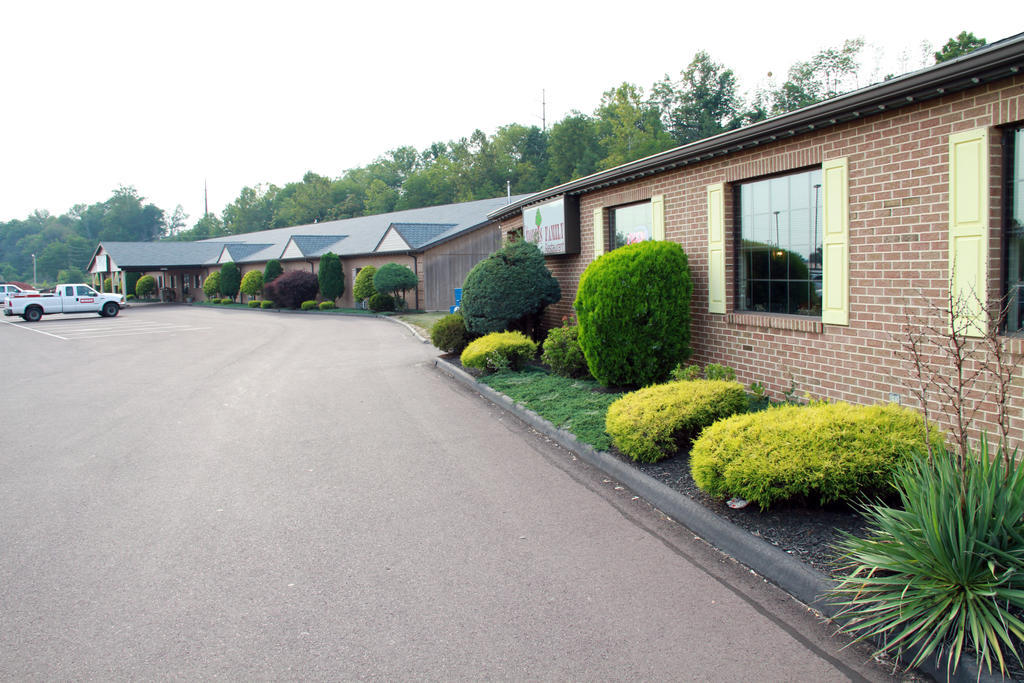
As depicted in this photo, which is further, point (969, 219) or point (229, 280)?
point (229, 280)

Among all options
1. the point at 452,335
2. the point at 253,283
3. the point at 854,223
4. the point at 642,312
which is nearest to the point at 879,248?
the point at 854,223

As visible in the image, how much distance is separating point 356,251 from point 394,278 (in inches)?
292

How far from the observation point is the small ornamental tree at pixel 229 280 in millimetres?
52844

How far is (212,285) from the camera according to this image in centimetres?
5475

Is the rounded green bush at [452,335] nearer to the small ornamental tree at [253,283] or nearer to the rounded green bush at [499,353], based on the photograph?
the rounded green bush at [499,353]

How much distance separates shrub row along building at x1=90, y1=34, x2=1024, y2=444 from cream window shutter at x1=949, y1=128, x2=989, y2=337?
11mm

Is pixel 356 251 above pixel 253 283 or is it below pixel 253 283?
above

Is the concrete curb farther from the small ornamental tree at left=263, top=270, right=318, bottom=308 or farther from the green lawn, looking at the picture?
the small ornamental tree at left=263, top=270, right=318, bottom=308

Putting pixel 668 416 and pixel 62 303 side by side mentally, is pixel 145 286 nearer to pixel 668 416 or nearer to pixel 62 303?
pixel 62 303

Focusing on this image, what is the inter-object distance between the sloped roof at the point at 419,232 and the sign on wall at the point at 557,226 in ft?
73.2

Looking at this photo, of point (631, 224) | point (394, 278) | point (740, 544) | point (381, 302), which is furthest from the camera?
point (381, 302)

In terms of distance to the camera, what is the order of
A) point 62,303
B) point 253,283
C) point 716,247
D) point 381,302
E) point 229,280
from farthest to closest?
point 229,280 < point 253,283 < point 62,303 < point 381,302 < point 716,247

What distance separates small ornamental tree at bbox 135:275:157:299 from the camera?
196 ft

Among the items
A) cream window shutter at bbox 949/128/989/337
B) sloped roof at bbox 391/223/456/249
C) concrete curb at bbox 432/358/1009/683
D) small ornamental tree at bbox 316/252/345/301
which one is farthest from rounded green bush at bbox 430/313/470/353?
small ornamental tree at bbox 316/252/345/301
